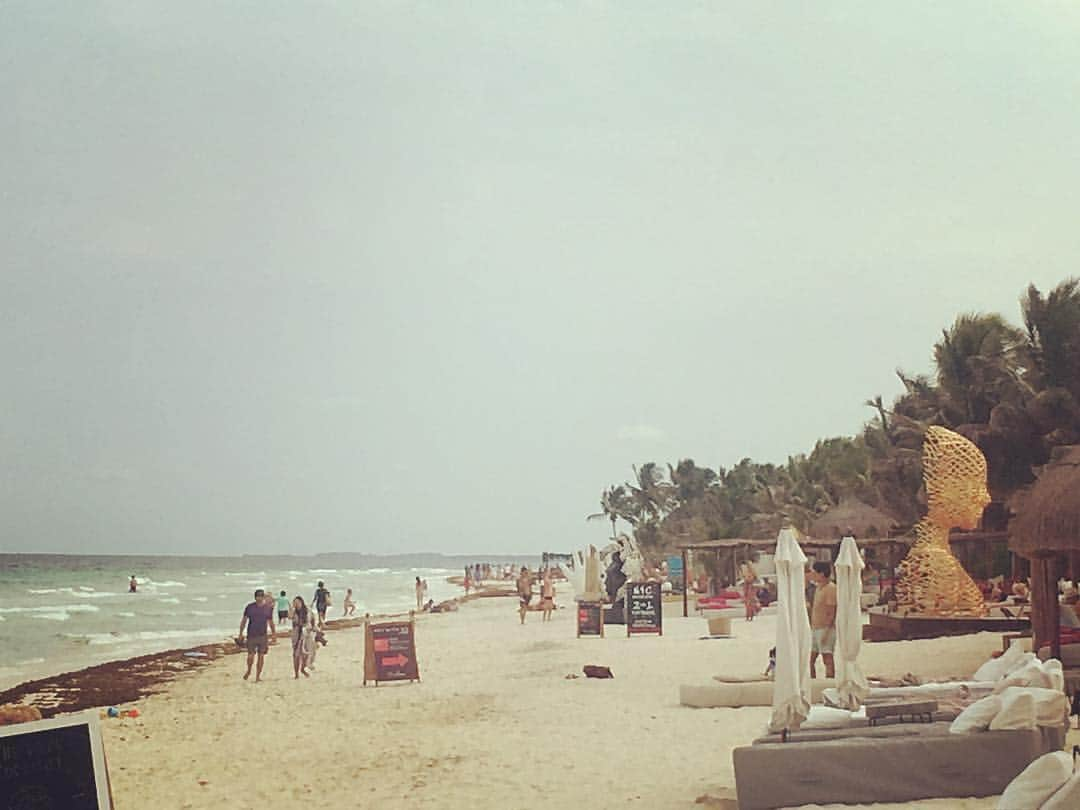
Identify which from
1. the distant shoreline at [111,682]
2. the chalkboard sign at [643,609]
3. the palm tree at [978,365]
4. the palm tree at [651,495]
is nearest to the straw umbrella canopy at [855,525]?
the palm tree at [978,365]

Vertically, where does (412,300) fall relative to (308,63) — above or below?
below

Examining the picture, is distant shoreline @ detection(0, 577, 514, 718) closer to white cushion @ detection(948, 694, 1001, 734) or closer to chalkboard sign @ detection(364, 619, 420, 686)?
chalkboard sign @ detection(364, 619, 420, 686)

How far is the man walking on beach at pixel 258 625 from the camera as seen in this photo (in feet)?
39.1

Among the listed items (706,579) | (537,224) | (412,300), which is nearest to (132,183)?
(412,300)

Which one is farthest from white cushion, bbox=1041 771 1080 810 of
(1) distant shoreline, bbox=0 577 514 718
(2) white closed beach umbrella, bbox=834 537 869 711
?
(1) distant shoreline, bbox=0 577 514 718

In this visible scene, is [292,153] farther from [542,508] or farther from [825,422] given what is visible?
[825,422]

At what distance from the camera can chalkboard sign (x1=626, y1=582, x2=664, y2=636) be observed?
13664mm

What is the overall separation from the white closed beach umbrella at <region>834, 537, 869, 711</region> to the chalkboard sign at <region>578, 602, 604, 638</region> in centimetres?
715

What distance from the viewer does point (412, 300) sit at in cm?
1645

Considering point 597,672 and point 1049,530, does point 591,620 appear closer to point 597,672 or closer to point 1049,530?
point 597,672

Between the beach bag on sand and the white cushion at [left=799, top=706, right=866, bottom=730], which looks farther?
the beach bag on sand

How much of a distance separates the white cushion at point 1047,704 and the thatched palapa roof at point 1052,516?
246 cm

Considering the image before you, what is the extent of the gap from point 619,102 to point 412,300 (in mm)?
3979

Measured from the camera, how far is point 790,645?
5.97 metres
